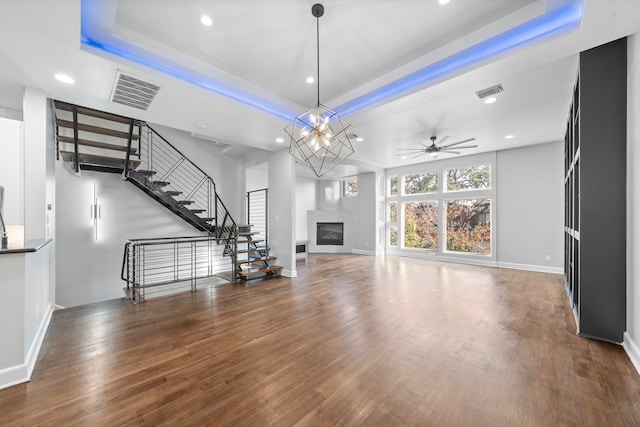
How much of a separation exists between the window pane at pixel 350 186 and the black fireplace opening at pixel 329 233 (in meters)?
1.35

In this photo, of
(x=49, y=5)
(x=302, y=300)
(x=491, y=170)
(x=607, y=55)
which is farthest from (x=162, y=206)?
(x=491, y=170)

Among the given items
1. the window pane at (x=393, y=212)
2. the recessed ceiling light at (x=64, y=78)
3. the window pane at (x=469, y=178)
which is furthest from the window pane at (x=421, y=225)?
the recessed ceiling light at (x=64, y=78)

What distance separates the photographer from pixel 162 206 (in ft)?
20.0

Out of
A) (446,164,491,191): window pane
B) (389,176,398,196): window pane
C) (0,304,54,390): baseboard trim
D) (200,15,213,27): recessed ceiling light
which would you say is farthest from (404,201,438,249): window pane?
(0,304,54,390): baseboard trim

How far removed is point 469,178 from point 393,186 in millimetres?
2633

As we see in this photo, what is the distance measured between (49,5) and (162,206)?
4738mm

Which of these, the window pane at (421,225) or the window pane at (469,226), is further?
the window pane at (421,225)

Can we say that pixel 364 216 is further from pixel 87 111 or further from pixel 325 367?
pixel 87 111

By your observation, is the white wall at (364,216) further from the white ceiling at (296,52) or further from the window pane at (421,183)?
the white ceiling at (296,52)

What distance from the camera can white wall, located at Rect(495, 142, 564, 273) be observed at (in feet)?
19.9

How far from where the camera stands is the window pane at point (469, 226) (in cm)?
720

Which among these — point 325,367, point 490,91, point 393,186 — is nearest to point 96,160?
point 325,367

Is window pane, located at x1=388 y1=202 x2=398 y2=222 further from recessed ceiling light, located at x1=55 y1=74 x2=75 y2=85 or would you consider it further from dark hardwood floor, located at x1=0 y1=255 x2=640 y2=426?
recessed ceiling light, located at x1=55 y1=74 x2=75 y2=85

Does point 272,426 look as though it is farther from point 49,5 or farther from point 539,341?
point 49,5
